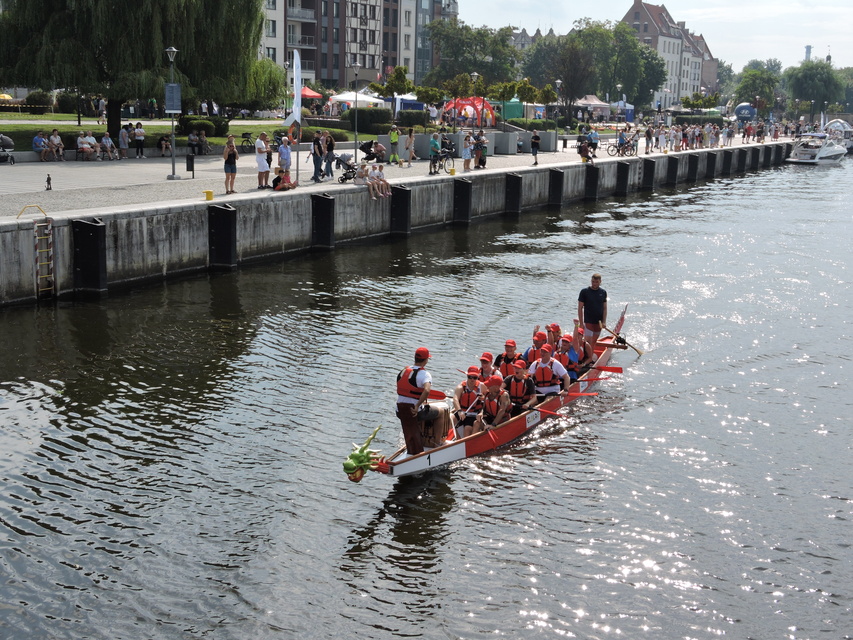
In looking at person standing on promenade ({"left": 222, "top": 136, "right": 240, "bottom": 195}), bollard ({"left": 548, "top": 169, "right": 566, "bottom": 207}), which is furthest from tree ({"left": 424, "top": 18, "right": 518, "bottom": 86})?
person standing on promenade ({"left": 222, "top": 136, "right": 240, "bottom": 195})

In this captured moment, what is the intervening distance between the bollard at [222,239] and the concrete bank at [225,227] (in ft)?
0.09

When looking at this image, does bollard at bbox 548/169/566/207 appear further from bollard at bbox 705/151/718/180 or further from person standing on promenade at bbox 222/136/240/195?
bollard at bbox 705/151/718/180

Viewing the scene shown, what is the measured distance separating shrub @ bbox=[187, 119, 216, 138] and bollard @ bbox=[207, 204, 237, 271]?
2242 centimetres

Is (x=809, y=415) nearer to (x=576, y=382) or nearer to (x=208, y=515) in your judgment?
(x=576, y=382)

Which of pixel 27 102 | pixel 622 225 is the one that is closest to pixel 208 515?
pixel 622 225

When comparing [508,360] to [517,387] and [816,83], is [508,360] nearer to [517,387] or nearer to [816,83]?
[517,387]

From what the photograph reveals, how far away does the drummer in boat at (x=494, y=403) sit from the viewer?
1534cm

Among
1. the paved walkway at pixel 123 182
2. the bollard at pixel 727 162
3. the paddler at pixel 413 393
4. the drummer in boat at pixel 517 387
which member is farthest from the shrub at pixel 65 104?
the paddler at pixel 413 393

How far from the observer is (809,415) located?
17.6m

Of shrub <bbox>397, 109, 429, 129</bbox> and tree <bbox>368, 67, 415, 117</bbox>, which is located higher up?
tree <bbox>368, 67, 415, 117</bbox>

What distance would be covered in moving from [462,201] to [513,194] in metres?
4.18

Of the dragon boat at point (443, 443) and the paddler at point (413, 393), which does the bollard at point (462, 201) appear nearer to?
the dragon boat at point (443, 443)

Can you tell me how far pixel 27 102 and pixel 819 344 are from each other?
56359 millimetres

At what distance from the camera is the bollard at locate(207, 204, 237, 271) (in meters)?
27.1
